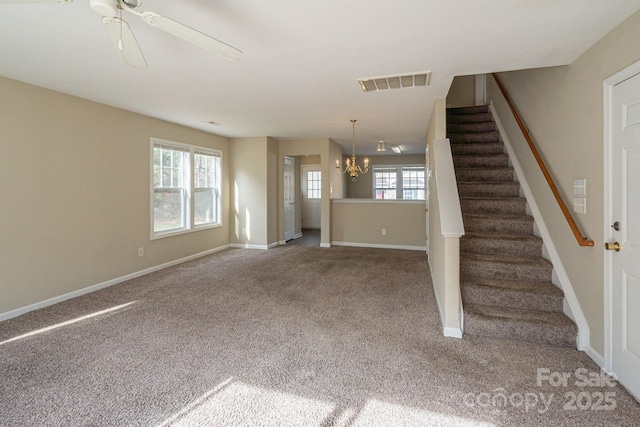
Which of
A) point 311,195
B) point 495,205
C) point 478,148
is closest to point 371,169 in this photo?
point 311,195

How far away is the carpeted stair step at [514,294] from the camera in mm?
2646

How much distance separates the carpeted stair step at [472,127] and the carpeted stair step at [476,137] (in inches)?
3.2

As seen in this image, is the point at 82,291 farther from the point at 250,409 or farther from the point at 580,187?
the point at 580,187

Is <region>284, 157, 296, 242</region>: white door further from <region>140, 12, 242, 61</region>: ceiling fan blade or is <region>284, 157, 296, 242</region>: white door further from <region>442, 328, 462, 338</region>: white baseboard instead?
<region>140, 12, 242, 61</region>: ceiling fan blade

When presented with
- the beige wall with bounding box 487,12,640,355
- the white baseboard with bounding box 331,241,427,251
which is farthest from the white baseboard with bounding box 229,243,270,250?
the beige wall with bounding box 487,12,640,355

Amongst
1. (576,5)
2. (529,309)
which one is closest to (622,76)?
(576,5)

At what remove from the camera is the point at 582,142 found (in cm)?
236

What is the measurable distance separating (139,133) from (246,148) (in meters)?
2.29

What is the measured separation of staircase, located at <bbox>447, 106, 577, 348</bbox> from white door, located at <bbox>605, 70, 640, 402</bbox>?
479 millimetres

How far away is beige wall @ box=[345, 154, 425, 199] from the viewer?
9.48m

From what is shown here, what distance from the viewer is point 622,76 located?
1.93 m

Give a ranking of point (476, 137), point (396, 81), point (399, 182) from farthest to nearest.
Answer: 1. point (399, 182)
2. point (476, 137)
3. point (396, 81)

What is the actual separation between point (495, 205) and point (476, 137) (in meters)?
1.45

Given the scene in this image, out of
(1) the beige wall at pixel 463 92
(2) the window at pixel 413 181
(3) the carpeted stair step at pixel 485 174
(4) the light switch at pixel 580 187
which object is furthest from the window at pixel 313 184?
(4) the light switch at pixel 580 187
